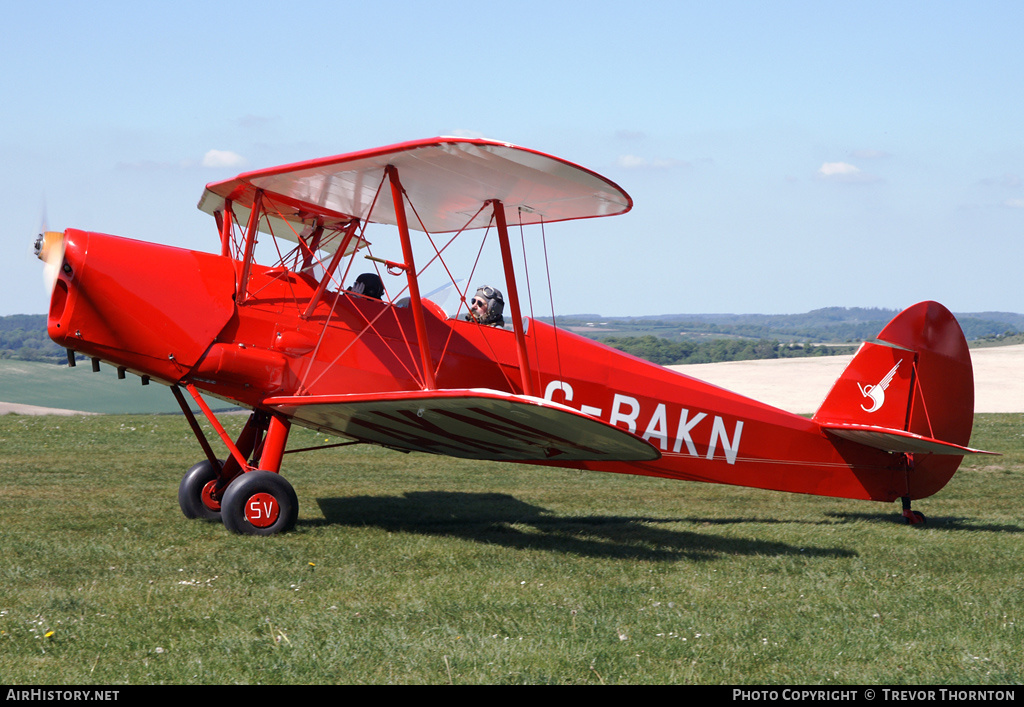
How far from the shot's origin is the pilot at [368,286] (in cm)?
816

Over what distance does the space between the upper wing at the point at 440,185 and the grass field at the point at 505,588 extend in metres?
2.83

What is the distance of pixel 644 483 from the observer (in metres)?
11.9

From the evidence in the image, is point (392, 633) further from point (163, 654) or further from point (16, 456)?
point (16, 456)

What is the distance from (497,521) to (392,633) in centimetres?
394

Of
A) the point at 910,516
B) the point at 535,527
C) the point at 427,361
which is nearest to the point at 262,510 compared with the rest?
the point at 427,361

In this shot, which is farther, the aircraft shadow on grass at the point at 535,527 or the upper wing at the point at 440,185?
the aircraft shadow on grass at the point at 535,527

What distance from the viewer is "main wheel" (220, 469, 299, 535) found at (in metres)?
7.32

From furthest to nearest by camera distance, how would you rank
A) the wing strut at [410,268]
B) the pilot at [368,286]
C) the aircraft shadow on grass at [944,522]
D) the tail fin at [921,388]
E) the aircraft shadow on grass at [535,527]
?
the tail fin at [921,388] < the aircraft shadow on grass at [944,522] < the pilot at [368,286] < the aircraft shadow on grass at [535,527] < the wing strut at [410,268]

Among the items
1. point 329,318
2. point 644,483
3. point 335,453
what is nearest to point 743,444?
point 644,483

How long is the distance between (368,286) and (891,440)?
503 cm

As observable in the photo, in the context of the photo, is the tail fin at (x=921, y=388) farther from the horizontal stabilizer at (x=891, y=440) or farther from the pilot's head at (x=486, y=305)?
the pilot's head at (x=486, y=305)

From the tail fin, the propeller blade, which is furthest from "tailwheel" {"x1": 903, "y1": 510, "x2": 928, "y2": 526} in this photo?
the propeller blade

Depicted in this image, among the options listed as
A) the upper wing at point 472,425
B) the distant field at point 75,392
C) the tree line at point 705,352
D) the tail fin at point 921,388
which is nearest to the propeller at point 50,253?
the upper wing at point 472,425

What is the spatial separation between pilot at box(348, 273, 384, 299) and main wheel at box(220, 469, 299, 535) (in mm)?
1803
